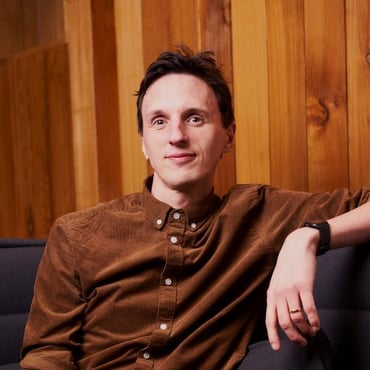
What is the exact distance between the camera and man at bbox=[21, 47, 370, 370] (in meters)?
1.46

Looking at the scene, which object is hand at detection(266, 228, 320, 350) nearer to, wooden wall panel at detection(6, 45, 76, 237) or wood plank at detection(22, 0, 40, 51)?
wooden wall panel at detection(6, 45, 76, 237)

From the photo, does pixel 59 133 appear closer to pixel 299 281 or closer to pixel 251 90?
pixel 251 90

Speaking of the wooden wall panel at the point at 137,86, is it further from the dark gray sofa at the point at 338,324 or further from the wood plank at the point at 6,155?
the dark gray sofa at the point at 338,324

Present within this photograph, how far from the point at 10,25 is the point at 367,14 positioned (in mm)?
2169

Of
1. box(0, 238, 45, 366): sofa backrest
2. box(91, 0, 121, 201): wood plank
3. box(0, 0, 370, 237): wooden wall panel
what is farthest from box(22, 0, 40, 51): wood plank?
box(0, 238, 45, 366): sofa backrest

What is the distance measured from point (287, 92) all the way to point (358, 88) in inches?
8.5

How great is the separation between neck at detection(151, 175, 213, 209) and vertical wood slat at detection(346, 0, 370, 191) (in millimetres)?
447

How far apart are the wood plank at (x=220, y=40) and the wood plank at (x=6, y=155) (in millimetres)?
1396

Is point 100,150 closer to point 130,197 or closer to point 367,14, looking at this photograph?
point 130,197

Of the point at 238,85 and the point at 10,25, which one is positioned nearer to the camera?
the point at 238,85

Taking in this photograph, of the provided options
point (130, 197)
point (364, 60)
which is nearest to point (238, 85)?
point (364, 60)

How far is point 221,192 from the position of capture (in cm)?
210

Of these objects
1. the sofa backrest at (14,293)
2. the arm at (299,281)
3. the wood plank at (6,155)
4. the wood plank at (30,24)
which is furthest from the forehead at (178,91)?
the wood plank at (30,24)

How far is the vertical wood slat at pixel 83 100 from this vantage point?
240cm
